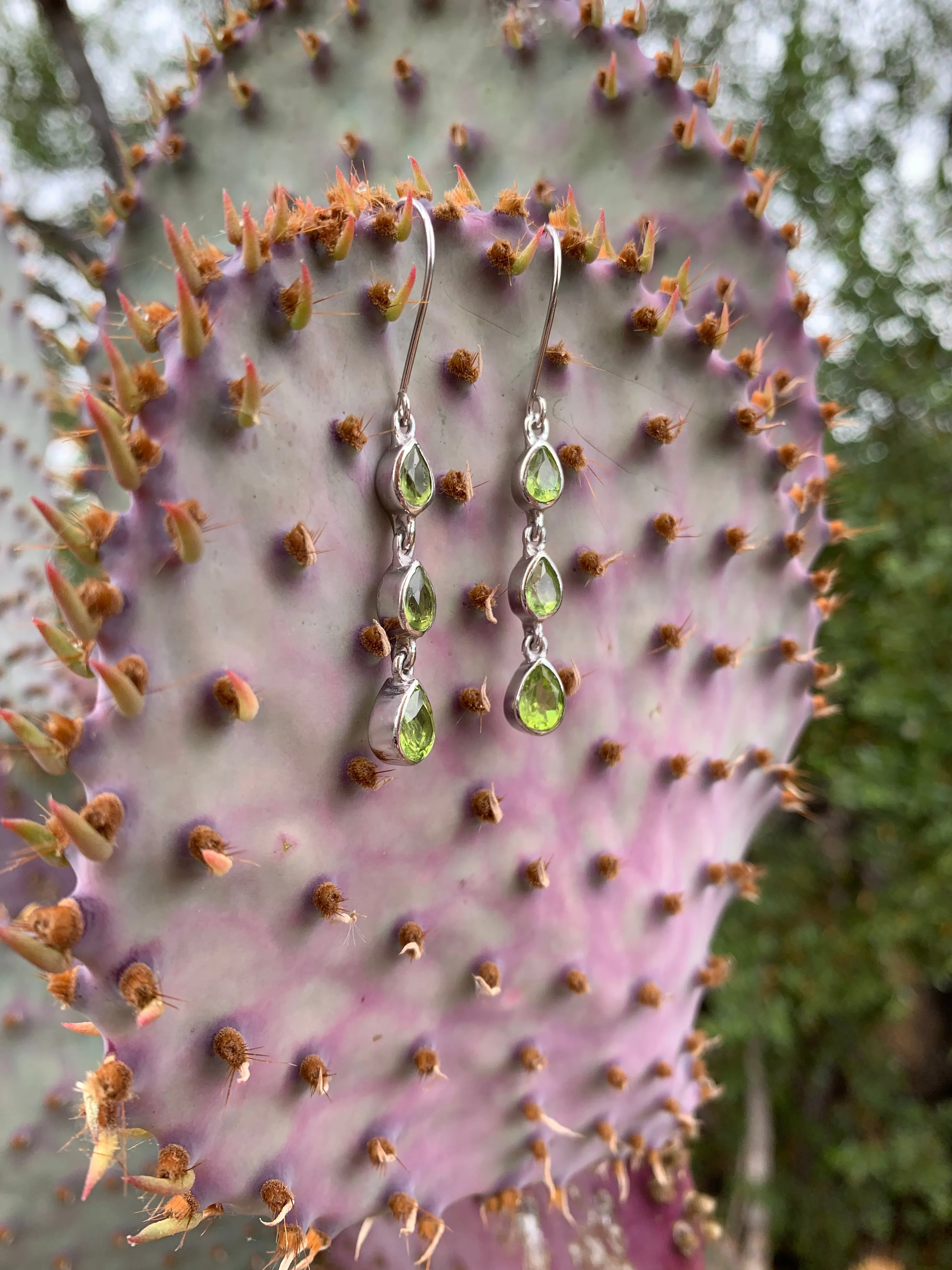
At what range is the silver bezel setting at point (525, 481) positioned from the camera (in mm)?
434

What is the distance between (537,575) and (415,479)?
0.08 m

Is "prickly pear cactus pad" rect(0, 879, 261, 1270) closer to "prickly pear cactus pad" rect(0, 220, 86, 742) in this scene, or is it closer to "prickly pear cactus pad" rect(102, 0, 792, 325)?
"prickly pear cactus pad" rect(0, 220, 86, 742)

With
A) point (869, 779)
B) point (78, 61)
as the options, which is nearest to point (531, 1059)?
point (869, 779)

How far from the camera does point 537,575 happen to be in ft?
1.44

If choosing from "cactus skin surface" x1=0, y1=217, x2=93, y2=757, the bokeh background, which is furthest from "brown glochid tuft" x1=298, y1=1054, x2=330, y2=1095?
the bokeh background

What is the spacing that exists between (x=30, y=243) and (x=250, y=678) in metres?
0.78

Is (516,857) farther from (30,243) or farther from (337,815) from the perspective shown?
(30,243)

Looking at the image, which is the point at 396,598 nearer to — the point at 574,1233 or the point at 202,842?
the point at 202,842

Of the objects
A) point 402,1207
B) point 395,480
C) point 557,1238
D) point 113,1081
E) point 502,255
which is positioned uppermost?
point 502,255

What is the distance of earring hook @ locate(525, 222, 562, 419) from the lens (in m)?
0.44

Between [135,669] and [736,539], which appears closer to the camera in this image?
[135,669]

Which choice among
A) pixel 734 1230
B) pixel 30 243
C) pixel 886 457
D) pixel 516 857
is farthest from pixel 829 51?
pixel 734 1230

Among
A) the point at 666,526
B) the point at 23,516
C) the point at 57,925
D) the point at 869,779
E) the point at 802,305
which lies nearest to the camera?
the point at 57,925

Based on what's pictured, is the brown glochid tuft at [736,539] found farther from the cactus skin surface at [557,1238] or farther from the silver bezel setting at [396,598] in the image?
the cactus skin surface at [557,1238]
